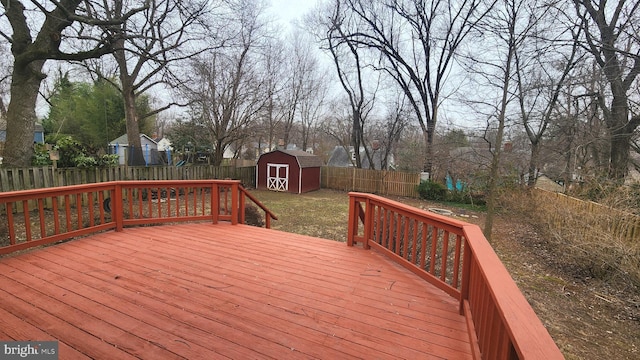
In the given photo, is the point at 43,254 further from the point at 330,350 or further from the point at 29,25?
the point at 29,25

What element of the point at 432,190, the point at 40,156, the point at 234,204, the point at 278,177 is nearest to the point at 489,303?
the point at 234,204

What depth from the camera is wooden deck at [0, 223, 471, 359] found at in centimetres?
175

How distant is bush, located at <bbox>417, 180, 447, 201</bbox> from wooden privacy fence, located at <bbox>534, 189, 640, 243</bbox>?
19.6ft

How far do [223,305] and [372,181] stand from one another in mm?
13888

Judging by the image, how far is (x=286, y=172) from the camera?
1517 cm

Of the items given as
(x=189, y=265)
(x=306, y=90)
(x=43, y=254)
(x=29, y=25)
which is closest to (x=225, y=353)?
(x=189, y=265)

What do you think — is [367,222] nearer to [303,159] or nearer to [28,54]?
[28,54]

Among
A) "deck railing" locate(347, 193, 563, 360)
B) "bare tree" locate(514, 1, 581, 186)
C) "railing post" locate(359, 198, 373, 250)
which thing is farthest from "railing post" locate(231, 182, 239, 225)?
"bare tree" locate(514, 1, 581, 186)

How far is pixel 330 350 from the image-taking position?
1741mm

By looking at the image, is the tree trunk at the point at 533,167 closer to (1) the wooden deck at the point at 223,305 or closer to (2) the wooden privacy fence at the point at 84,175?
(1) the wooden deck at the point at 223,305

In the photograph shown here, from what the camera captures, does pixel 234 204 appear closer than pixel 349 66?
Yes

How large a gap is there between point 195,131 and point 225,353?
17.9 meters

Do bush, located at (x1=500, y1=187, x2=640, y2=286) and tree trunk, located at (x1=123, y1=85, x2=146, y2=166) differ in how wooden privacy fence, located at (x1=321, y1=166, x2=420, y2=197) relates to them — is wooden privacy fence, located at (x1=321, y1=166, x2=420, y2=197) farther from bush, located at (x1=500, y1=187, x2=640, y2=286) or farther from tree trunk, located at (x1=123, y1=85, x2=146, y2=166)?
tree trunk, located at (x1=123, y1=85, x2=146, y2=166)

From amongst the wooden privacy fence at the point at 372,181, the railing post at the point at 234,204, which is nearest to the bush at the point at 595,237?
the railing post at the point at 234,204
